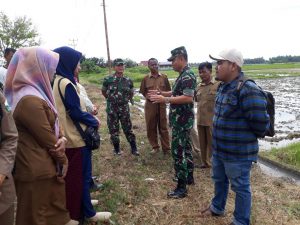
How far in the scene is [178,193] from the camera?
4.30 metres

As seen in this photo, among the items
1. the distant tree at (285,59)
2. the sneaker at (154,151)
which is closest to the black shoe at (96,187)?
the sneaker at (154,151)

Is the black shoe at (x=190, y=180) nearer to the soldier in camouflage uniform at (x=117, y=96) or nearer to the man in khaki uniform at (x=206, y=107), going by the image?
the man in khaki uniform at (x=206, y=107)

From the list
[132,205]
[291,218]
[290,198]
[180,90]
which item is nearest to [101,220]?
[132,205]

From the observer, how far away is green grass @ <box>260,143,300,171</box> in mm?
6222

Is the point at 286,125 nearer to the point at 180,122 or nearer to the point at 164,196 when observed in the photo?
the point at 164,196

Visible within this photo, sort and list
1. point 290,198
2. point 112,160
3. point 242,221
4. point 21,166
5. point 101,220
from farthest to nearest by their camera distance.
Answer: point 112,160 → point 290,198 → point 101,220 → point 242,221 → point 21,166

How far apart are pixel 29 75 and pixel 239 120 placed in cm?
196

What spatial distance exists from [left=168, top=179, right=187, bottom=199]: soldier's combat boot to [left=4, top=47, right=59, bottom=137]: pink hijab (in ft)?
7.82

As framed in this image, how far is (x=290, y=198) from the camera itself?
4445 mm

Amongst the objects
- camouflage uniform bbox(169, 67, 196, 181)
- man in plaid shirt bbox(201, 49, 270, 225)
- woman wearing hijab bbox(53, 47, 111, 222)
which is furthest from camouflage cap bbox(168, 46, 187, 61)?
woman wearing hijab bbox(53, 47, 111, 222)

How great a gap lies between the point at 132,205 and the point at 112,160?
1.98 metres

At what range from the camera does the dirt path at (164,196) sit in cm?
378

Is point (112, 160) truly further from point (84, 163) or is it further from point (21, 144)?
point (21, 144)

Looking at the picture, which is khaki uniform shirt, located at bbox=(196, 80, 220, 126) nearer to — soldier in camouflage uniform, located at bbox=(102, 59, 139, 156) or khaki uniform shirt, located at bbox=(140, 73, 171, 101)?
khaki uniform shirt, located at bbox=(140, 73, 171, 101)
